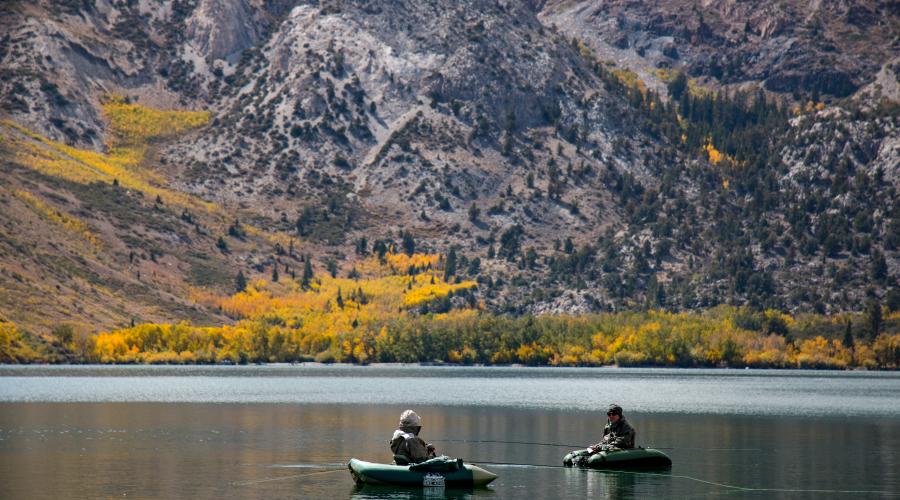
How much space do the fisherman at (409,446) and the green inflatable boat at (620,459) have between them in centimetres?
1130

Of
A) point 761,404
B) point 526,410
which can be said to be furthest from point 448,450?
point 761,404

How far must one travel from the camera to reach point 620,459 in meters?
83.2

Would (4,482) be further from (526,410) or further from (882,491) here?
(526,410)

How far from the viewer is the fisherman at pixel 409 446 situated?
249 ft

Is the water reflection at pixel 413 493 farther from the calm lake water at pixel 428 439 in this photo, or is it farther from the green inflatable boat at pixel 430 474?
the green inflatable boat at pixel 430 474

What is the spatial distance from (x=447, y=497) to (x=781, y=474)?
70.8 ft

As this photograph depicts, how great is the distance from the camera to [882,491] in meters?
77.1

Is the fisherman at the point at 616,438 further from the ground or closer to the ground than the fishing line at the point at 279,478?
further from the ground

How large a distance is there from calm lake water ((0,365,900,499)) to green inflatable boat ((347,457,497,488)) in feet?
1.88

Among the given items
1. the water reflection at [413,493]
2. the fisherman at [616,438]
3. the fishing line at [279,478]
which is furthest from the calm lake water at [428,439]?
the fisherman at [616,438]

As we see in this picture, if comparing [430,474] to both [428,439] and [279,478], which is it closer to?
[279,478]

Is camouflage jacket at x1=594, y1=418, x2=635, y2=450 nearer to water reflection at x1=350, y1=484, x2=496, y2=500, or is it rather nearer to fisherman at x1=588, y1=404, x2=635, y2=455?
fisherman at x1=588, y1=404, x2=635, y2=455

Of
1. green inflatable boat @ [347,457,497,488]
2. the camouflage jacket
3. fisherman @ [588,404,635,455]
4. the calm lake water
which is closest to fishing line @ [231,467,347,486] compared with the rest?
the calm lake water

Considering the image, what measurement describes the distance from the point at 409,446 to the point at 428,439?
29.6 m
